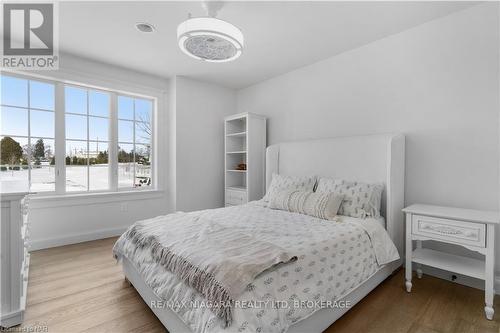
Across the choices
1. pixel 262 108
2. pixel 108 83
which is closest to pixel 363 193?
pixel 262 108

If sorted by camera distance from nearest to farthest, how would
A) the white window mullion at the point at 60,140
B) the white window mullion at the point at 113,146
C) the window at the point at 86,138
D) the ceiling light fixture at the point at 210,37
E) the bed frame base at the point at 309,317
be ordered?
1. the bed frame base at the point at 309,317
2. the ceiling light fixture at the point at 210,37
3. the white window mullion at the point at 60,140
4. the window at the point at 86,138
5. the white window mullion at the point at 113,146

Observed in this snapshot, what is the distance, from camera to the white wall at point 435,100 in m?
2.15

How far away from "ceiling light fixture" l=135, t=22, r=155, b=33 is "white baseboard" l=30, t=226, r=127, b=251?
2.75 metres

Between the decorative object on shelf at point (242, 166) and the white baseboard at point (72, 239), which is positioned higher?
the decorative object on shelf at point (242, 166)

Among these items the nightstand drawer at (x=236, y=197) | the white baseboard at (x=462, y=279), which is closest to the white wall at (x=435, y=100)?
the white baseboard at (x=462, y=279)

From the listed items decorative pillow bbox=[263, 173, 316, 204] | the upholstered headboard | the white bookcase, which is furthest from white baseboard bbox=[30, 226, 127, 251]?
the upholstered headboard

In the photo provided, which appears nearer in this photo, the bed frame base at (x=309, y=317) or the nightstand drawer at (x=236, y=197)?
the bed frame base at (x=309, y=317)

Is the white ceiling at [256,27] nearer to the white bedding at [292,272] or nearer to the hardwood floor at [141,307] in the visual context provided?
the white bedding at [292,272]

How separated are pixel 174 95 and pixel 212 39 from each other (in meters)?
2.30

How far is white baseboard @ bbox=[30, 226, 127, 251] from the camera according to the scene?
3.05 meters

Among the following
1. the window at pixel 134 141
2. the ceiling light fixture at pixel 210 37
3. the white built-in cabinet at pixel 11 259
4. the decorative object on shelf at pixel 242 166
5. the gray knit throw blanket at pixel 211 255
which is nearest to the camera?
the gray knit throw blanket at pixel 211 255

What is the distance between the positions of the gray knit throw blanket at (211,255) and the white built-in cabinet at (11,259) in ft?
2.26

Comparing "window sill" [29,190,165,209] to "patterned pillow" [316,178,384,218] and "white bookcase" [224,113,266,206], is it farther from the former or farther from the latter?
"patterned pillow" [316,178,384,218]

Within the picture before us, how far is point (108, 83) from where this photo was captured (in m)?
3.51
